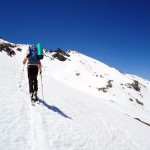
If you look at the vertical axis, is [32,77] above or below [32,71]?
below

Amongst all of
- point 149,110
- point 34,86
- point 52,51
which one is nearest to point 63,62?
point 52,51

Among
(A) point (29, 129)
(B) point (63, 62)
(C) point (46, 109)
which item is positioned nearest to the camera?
(A) point (29, 129)

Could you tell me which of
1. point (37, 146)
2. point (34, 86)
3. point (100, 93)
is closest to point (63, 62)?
point (100, 93)

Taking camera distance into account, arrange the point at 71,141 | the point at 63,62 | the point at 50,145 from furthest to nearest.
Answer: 1. the point at 63,62
2. the point at 71,141
3. the point at 50,145

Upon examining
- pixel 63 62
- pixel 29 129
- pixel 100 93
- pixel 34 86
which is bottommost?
pixel 29 129

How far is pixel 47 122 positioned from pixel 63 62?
2587 inches

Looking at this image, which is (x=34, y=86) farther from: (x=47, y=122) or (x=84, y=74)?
(x=84, y=74)

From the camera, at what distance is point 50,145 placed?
21.7 ft

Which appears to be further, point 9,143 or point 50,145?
point 50,145

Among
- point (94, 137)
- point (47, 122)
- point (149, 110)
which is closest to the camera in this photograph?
point (47, 122)

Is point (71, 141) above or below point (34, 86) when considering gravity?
below

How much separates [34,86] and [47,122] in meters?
2.84

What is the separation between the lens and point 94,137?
9.23 m

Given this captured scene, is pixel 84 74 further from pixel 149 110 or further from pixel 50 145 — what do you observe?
pixel 50 145
